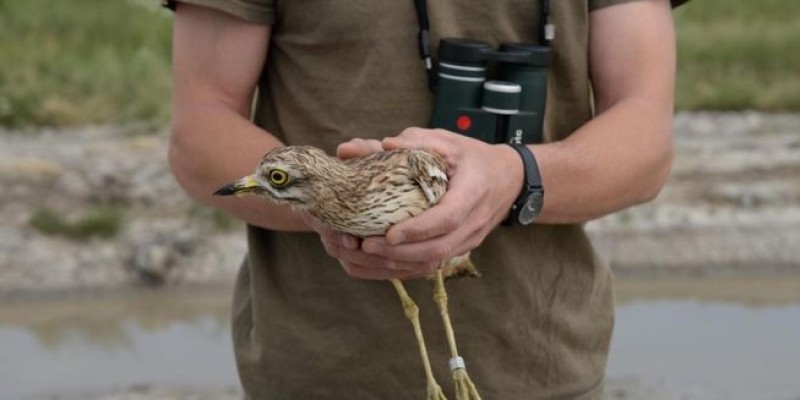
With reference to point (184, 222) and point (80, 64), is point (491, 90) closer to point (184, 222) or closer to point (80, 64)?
point (184, 222)

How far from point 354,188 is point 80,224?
7430mm

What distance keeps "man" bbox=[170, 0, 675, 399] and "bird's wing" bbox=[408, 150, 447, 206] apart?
0.42m

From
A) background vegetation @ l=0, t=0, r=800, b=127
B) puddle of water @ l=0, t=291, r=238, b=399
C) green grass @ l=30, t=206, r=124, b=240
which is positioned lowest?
puddle of water @ l=0, t=291, r=238, b=399

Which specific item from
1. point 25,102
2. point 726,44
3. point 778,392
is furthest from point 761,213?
point 25,102

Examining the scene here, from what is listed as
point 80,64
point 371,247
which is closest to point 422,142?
point 371,247

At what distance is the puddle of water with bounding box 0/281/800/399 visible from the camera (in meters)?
7.68

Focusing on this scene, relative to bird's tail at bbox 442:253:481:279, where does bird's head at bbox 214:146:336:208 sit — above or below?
above

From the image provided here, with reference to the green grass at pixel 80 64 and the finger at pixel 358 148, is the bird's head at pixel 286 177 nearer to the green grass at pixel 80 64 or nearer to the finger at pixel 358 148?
the finger at pixel 358 148

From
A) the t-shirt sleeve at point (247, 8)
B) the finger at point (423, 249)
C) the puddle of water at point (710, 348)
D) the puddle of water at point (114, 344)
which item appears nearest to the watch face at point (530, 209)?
the finger at point (423, 249)

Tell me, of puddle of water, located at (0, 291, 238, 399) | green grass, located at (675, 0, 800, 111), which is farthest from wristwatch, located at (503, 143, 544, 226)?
green grass, located at (675, 0, 800, 111)

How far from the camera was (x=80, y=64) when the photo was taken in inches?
493

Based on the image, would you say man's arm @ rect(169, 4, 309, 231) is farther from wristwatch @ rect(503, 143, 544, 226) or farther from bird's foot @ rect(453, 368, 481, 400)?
bird's foot @ rect(453, 368, 481, 400)

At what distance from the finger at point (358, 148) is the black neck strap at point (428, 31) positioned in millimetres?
332

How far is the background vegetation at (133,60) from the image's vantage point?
39.2 ft
